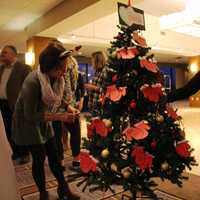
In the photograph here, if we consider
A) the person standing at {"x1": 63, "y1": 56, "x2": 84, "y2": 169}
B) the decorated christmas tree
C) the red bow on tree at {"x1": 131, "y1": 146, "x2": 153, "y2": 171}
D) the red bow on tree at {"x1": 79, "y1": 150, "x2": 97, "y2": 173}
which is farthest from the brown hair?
the red bow on tree at {"x1": 131, "y1": 146, "x2": 153, "y2": 171}

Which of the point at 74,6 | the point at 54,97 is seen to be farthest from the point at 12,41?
the point at 54,97

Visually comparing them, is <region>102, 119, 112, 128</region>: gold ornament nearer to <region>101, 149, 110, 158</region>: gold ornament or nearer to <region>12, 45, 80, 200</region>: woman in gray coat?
<region>101, 149, 110, 158</region>: gold ornament

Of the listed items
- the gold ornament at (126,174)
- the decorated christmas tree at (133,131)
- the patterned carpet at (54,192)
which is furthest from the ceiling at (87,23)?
the gold ornament at (126,174)

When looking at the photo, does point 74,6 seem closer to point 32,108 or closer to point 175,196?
point 32,108

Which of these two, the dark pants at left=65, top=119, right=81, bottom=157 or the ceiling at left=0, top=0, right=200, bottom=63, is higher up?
the ceiling at left=0, top=0, right=200, bottom=63

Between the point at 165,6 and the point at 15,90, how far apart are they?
13.8 ft

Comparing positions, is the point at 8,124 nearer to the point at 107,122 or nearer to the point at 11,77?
the point at 11,77

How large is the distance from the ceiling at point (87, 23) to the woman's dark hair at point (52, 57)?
2102 millimetres

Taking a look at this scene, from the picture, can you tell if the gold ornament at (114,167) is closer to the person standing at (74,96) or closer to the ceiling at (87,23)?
the person standing at (74,96)

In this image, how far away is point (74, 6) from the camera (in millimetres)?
4230

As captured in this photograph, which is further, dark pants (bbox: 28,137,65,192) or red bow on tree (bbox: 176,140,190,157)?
dark pants (bbox: 28,137,65,192)

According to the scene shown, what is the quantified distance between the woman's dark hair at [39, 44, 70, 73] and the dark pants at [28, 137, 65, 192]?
54cm

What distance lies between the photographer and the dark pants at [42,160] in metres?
1.89

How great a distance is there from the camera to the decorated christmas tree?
5.37 ft
